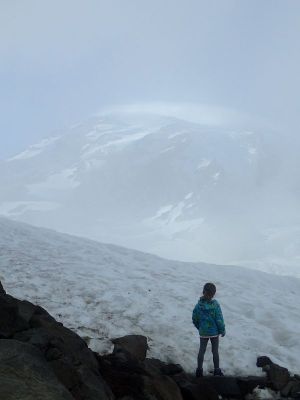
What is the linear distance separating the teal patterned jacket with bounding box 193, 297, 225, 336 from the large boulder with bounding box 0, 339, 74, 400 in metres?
5.30

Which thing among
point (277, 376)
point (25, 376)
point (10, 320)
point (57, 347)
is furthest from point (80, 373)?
point (277, 376)

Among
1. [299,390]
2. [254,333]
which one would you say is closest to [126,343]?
[299,390]

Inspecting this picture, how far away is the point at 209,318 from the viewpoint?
11.5m

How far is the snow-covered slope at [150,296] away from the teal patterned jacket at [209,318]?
1134 millimetres

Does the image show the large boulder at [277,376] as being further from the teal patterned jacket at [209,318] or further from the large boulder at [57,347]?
the large boulder at [57,347]

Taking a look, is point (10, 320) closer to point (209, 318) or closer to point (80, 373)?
point (80, 373)

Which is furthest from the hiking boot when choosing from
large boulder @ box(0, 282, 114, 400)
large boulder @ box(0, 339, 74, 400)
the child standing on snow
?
large boulder @ box(0, 339, 74, 400)

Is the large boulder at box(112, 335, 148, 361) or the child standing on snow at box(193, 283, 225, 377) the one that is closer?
the large boulder at box(112, 335, 148, 361)

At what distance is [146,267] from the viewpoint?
2245cm

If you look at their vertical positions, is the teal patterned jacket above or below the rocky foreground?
above

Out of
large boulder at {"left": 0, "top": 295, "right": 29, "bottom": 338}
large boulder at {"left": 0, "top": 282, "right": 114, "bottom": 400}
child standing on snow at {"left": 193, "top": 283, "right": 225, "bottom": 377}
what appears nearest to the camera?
large boulder at {"left": 0, "top": 282, "right": 114, "bottom": 400}

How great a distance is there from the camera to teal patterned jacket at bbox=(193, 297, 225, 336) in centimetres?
1148

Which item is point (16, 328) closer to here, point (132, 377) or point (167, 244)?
point (132, 377)

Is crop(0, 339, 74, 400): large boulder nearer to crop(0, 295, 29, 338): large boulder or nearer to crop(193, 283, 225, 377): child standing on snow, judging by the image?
crop(0, 295, 29, 338): large boulder
